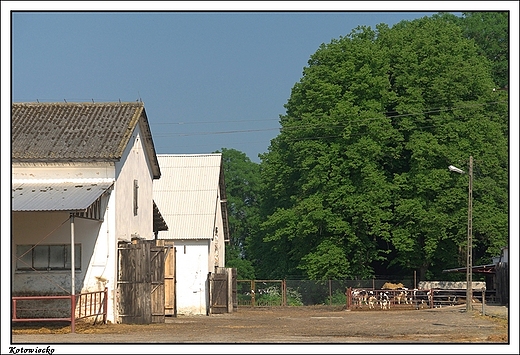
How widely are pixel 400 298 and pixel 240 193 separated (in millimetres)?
42010

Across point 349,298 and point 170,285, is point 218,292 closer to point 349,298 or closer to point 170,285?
point 170,285

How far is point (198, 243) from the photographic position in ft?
138

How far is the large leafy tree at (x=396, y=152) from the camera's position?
2040 inches

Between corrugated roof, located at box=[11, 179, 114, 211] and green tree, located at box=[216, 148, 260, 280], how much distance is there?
58.6m

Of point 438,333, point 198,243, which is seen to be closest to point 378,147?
point 198,243

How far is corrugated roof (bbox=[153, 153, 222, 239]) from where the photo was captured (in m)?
42.6

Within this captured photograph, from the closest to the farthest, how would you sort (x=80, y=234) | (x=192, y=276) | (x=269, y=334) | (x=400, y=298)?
1. (x=269, y=334)
2. (x=80, y=234)
3. (x=192, y=276)
4. (x=400, y=298)

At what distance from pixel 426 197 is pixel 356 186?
12.6ft

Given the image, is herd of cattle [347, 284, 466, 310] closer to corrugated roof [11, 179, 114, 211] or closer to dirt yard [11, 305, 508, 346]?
dirt yard [11, 305, 508, 346]

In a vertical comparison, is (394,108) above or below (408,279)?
above

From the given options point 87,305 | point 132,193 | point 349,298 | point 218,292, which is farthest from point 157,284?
point 349,298

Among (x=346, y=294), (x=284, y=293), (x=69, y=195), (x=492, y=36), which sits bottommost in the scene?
(x=284, y=293)

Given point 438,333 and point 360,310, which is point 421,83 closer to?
point 360,310

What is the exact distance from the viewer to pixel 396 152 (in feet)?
176
